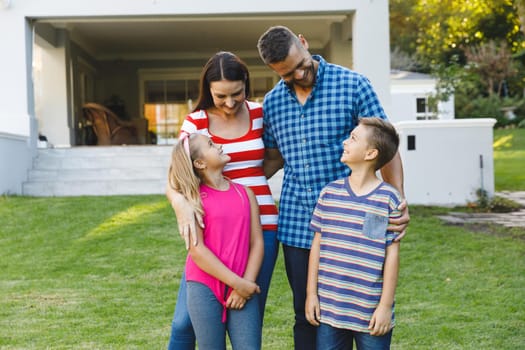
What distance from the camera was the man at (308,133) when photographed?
267cm

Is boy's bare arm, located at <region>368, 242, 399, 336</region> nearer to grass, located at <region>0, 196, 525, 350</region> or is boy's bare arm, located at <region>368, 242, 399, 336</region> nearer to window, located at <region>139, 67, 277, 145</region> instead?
grass, located at <region>0, 196, 525, 350</region>

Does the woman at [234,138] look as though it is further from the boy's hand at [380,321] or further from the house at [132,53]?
the house at [132,53]

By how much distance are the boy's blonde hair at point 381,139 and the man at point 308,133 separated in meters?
0.15

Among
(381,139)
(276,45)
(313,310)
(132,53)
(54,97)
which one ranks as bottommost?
(313,310)

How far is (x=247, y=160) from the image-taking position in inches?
106

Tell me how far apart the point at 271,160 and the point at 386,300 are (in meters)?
0.79

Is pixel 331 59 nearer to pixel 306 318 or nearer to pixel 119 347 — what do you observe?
pixel 119 347

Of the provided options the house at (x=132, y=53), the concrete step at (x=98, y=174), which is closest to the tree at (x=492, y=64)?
the house at (x=132, y=53)

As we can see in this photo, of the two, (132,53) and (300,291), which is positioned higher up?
(132,53)

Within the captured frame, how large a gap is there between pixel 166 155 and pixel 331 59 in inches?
177

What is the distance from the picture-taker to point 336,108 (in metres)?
2.67

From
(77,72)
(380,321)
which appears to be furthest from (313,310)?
(77,72)

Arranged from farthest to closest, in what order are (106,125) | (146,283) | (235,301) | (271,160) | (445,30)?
1. (445,30)
2. (106,125)
3. (146,283)
4. (271,160)
5. (235,301)

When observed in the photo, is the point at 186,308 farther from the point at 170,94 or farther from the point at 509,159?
the point at 170,94
